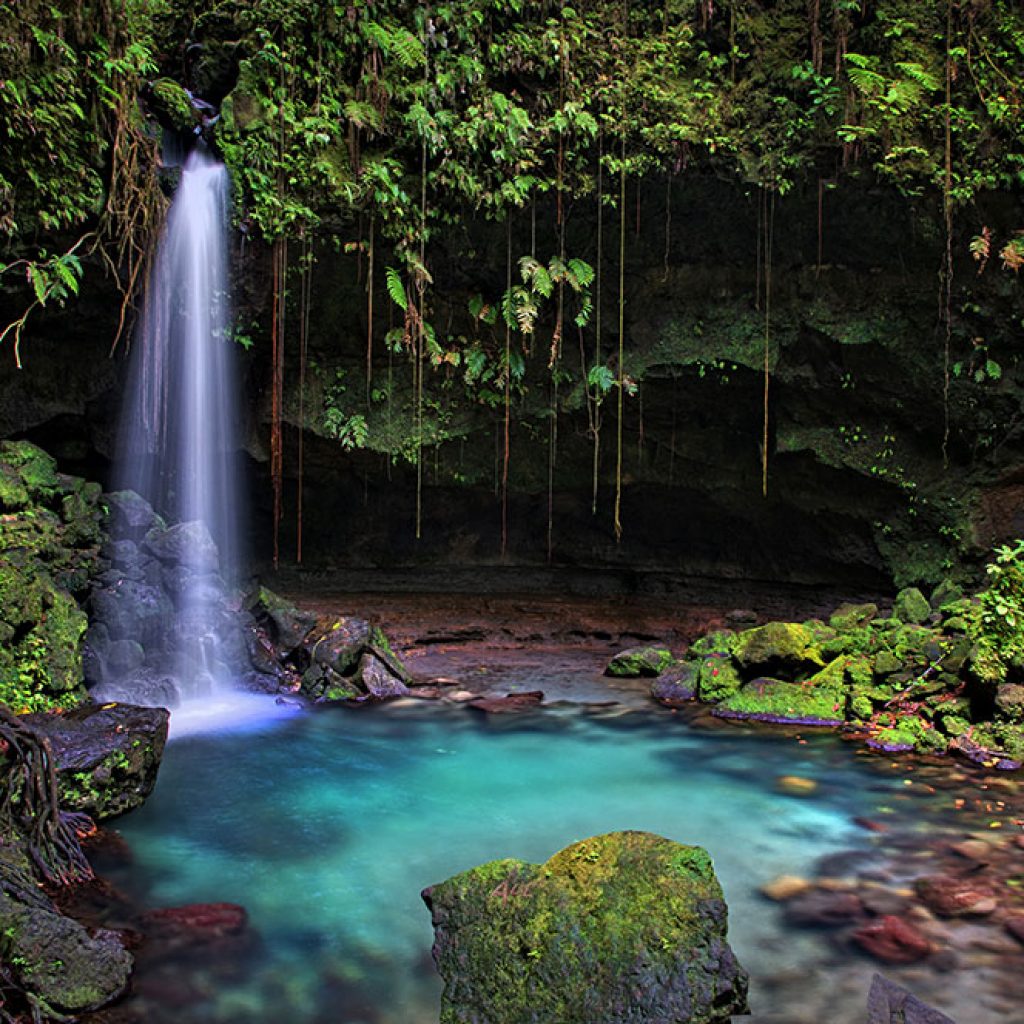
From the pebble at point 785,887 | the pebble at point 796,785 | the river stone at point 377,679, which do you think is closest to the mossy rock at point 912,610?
the pebble at point 796,785

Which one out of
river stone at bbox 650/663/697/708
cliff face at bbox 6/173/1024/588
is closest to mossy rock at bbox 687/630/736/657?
river stone at bbox 650/663/697/708

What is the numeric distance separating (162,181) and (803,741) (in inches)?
400

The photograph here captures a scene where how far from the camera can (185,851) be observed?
18.5ft

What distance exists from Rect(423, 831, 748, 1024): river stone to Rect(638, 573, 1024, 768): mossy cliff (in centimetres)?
497

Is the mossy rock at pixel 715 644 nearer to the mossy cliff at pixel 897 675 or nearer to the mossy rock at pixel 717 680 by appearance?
the mossy cliff at pixel 897 675

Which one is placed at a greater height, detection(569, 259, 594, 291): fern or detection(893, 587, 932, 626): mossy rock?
detection(569, 259, 594, 291): fern

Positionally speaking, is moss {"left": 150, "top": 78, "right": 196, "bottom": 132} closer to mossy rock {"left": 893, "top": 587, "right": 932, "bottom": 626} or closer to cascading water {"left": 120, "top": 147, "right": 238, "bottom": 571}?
cascading water {"left": 120, "top": 147, "right": 238, "bottom": 571}

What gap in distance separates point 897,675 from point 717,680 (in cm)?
199

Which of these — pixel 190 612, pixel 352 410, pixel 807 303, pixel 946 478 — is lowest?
pixel 190 612

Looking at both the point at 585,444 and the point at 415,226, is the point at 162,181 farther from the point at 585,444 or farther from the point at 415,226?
the point at 585,444

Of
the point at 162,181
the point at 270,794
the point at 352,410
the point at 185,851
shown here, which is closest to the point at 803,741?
the point at 270,794

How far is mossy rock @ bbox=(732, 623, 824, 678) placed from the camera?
378 inches

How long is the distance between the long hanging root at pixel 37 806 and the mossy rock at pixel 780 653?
7.22 meters

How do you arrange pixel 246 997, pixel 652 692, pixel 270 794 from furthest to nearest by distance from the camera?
1. pixel 652 692
2. pixel 270 794
3. pixel 246 997
